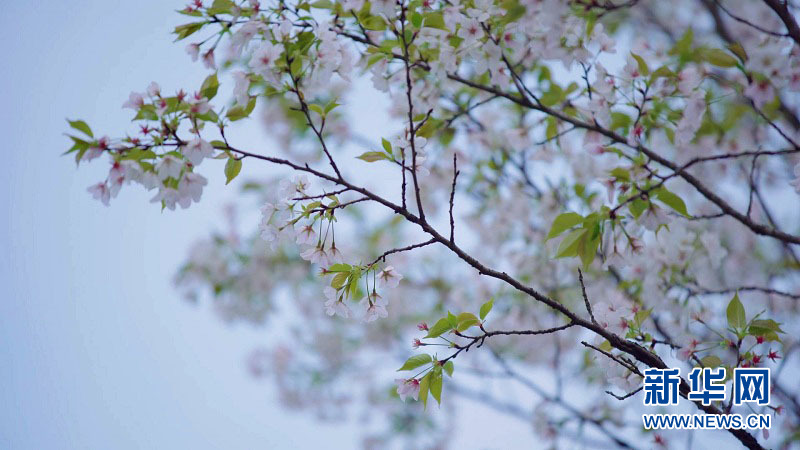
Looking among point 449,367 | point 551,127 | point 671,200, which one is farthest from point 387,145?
point 551,127

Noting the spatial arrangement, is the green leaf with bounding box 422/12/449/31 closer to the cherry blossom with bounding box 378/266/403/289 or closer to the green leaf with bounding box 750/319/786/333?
the cherry blossom with bounding box 378/266/403/289

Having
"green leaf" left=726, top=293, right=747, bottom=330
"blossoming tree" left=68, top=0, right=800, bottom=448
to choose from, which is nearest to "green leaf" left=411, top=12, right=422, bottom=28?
"blossoming tree" left=68, top=0, right=800, bottom=448

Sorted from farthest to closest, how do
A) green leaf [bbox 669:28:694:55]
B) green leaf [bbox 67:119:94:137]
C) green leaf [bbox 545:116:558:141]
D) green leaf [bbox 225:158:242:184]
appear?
green leaf [bbox 669:28:694:55], green leaf [bbox 545:116:558:141], green leaf [bbox 225:158:242:184], green leaf [bbox 67:119:94:137]

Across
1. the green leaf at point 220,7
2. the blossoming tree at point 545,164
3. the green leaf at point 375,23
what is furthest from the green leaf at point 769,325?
the green leaf at point 220,7

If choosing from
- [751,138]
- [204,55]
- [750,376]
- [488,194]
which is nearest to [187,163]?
[204,55]

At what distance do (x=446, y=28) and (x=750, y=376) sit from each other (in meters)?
1.15

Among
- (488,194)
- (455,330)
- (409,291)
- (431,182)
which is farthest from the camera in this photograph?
(409,291)

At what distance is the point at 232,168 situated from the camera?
1434mm

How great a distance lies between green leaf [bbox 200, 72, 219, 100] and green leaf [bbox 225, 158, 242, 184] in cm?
15

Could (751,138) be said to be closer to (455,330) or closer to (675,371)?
(675,371)

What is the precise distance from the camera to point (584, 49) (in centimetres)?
175

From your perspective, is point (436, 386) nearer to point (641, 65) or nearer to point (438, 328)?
point (438, 328)

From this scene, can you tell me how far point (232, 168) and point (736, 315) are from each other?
1201mm

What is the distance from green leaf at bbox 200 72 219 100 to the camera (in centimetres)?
140
